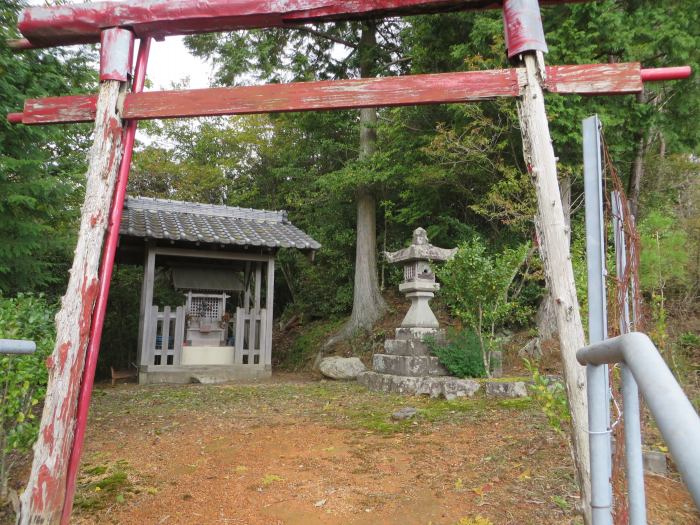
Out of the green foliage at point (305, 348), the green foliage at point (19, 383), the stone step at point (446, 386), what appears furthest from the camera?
the green foliage at point (305, 348)

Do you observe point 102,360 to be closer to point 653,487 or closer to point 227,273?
point 227,273

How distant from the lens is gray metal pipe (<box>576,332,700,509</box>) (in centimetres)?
65

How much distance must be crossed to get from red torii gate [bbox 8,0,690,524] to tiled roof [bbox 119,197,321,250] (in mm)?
6241

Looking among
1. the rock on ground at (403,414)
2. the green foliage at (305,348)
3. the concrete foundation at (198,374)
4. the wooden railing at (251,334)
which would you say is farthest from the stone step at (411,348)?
the green foliage at (305,348)

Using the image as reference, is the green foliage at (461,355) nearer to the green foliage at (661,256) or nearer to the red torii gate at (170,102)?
the green foliage at (661,256)

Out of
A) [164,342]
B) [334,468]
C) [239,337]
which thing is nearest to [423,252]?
[239,337]

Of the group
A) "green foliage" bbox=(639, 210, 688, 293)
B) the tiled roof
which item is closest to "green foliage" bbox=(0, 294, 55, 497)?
the tiled roof

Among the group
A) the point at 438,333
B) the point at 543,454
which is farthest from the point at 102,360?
the point at 543,454

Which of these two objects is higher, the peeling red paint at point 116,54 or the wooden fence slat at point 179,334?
the peeling red paint at point 116,54

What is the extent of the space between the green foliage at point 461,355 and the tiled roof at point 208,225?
4.07 metres

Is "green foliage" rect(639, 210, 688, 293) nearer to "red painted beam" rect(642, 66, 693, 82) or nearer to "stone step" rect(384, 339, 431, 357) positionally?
"stone step" rect(384, 339, 431, 357)

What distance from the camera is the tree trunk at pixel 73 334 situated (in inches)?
105

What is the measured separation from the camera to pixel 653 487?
338 cm

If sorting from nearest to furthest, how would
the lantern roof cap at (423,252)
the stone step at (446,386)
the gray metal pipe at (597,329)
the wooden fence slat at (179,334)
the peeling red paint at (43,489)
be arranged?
the gray metal pipe at (597,329) < the peeling red paint at (43,489) < the stone step at (446,386) < the lantern roof cap at (423,252) < the wooden fence slat at (179,334)
